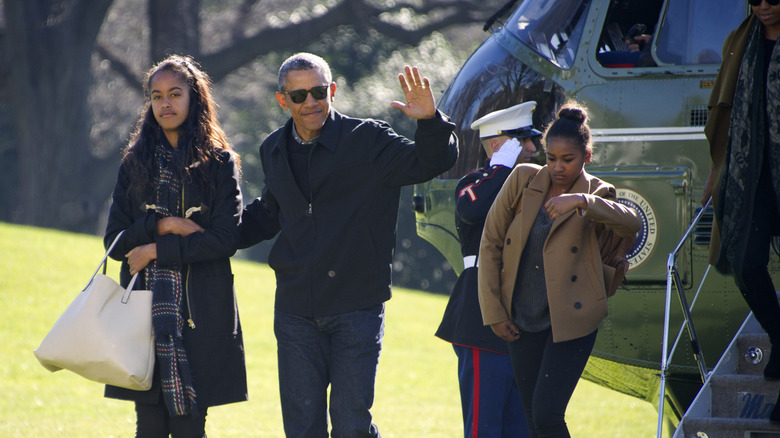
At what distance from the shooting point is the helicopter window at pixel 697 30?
5168 mm

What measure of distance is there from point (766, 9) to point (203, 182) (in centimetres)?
250

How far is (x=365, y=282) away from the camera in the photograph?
4.23m

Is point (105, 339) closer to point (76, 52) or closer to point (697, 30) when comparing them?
point (697, 30)

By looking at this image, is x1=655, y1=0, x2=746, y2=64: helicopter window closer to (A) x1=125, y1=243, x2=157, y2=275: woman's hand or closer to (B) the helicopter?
(B) the helicopter

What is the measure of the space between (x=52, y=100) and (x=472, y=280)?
19.5 meters

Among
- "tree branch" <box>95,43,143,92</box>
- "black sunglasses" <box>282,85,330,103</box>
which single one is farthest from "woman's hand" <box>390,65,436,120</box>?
"tree branch" <box>95,43,143,92</box>

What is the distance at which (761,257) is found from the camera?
3.72 metres

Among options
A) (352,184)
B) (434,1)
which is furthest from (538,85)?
(434,1)

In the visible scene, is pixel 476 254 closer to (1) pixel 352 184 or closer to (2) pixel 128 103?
(1) pixel 352 184

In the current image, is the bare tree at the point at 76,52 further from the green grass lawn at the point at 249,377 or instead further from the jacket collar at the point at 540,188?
the jacket collar at the point at 540,188

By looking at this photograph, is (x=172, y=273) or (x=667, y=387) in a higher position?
(x=172, y=273)

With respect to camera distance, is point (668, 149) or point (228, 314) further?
point (668, 149)

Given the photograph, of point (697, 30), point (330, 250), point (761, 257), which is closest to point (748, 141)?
point (761, 257)

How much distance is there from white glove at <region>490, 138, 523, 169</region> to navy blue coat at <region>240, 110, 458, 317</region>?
1.96 feet
